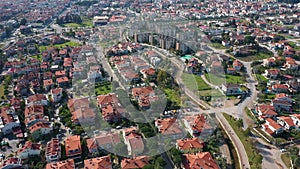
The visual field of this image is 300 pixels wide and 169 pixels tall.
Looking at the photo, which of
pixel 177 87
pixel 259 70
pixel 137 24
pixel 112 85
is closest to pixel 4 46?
pixel 137 24

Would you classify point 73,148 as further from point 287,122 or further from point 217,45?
point 217,45

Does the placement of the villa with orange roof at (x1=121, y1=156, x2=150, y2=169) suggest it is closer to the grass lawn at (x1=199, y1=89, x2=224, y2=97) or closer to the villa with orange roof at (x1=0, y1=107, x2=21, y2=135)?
the villa with orange roof at (x1=0, y1=107, x2=21, y2=135)

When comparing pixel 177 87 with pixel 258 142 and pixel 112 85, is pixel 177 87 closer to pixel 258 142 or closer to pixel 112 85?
pixel 112 85

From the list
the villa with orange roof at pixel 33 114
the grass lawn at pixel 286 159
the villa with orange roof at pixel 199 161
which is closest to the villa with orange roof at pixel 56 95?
the villa with orange roof at pixel 33 114

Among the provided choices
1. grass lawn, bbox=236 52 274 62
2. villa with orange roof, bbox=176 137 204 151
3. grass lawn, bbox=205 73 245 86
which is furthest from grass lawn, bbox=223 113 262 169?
grass lawn, bbox=236 52 274 62

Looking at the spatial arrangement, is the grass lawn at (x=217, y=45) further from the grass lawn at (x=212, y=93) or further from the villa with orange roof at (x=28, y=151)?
the villa with orange roof at (x=28, y=151)
